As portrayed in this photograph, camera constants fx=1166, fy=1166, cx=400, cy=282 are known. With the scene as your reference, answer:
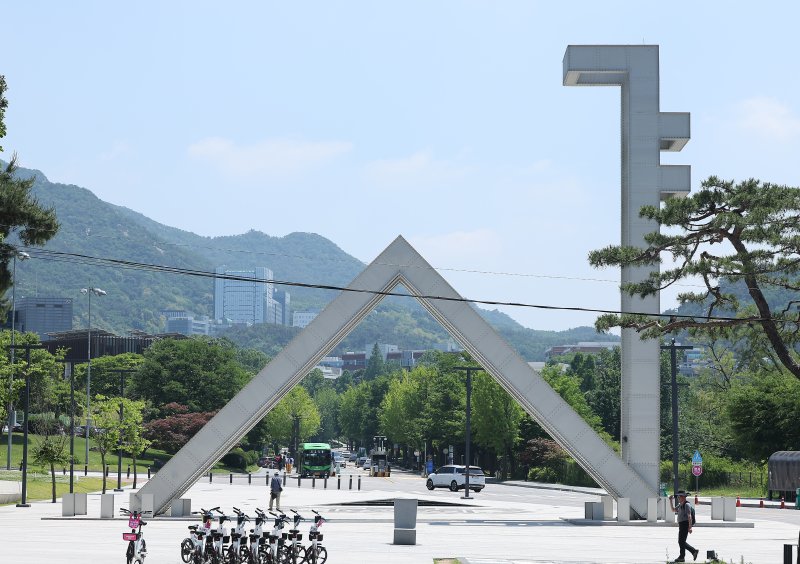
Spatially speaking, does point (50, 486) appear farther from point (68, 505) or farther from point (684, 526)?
point (684, 526)

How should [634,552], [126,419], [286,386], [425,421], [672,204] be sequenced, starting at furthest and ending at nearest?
1. [425,421]
2. [126,419]
3. [286,386]
4. [634,552]
5. [672,204]

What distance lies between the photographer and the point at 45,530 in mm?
35688

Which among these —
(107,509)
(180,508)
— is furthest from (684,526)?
(107,509)

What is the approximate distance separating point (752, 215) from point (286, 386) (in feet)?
67.1

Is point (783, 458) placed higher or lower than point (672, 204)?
lower

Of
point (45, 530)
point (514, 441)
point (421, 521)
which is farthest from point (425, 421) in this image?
point (45, 530)

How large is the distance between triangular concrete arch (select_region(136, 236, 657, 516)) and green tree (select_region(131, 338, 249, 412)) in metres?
79.7

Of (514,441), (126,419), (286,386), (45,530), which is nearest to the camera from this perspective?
(45,530)

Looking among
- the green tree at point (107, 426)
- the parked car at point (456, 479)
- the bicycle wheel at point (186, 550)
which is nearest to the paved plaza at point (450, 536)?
the bicycle wheel at point (186, 550)

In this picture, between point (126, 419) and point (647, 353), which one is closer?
point (647, 353)

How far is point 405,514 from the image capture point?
32.3 m

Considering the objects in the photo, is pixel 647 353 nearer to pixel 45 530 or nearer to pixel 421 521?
pixel 421 521

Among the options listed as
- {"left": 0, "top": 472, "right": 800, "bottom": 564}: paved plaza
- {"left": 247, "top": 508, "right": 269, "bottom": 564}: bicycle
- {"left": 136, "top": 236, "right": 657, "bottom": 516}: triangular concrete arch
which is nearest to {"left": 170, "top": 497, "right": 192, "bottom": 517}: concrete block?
{"left": 136, "top": 236, "right": 657, "bottom": 516}: triangular concrete arch

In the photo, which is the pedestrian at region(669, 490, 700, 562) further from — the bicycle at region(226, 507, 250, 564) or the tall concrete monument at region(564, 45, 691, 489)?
the tall concrete monument at region(564, 45, 691, 489)
